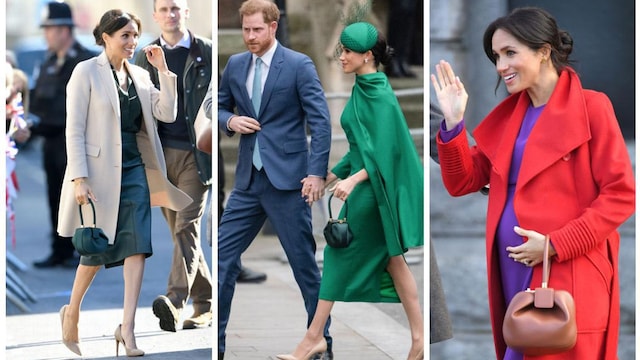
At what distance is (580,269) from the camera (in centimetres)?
558

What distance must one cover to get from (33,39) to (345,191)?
321 cm

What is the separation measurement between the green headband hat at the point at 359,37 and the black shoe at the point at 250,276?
4.21 ft

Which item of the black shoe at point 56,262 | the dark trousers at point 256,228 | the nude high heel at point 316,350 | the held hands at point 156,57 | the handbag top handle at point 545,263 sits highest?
the held hands at point 156,57

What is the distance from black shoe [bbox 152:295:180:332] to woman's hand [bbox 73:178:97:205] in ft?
1.87

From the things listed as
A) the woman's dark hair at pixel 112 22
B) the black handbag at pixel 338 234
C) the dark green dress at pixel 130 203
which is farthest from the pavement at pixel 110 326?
the woman's dark hair at pixel 112 22

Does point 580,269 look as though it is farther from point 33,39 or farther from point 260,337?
point 33,39

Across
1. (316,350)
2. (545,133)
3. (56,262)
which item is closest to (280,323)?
(316,350)

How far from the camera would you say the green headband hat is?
665 cm

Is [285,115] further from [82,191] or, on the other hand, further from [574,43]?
[574,43]

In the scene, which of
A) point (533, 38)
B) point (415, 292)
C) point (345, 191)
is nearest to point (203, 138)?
point (345, 191)

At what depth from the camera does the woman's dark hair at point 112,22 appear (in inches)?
263

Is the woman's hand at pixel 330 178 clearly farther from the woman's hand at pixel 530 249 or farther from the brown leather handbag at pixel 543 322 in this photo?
the brown leather handbag at pixel 543 322

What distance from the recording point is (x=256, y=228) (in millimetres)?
6809

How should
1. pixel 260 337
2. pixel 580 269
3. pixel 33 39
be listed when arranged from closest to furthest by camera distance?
pixel 580 269 → pixel 260 337 → pixel 33 39
